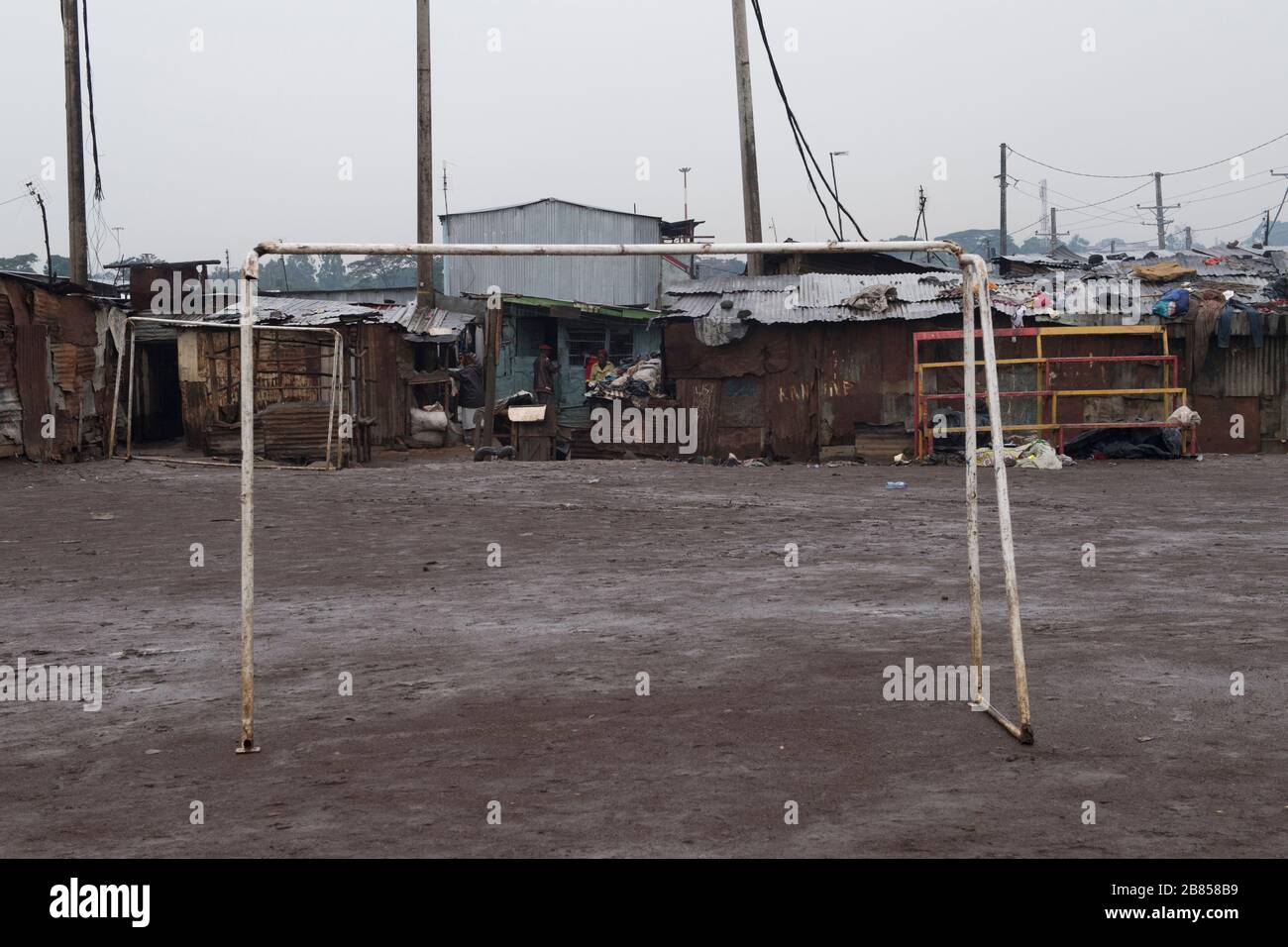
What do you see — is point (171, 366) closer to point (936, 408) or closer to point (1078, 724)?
point (936, 408)

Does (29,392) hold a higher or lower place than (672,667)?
higher

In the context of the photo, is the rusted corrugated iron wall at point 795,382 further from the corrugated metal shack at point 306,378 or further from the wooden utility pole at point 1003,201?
the wooden utility pole at point 1003,201

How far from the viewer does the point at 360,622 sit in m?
7.80

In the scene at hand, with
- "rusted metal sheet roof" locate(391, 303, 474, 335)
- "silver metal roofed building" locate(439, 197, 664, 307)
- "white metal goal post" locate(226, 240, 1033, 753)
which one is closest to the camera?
"white metal goal post" locate(226, 240, 1033, 753)

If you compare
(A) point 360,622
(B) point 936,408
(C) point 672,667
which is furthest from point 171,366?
(C) point 672,667

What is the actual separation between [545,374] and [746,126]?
25.7 feet

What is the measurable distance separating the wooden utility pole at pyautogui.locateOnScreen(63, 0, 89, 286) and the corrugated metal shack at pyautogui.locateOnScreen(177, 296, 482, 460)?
97.9 inches

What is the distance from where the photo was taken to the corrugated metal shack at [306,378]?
2145cm

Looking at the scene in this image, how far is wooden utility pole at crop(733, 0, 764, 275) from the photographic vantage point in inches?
925

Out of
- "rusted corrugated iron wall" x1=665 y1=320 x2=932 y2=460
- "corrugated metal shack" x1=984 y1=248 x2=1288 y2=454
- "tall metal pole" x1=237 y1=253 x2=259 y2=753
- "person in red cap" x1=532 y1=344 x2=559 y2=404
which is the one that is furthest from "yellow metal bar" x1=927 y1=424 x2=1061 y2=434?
"tall metal pole" x1=237 y1=253 x2=259 y2=753

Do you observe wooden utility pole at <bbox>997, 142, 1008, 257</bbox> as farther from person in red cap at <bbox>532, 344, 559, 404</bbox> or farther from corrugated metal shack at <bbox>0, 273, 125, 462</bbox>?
corrugated metal shack at <bbox>0, 273, 125, 462</bbox>

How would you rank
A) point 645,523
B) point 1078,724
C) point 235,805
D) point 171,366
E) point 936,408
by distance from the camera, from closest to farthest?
1. point 235,805
2. point 1078,724
3. point 645,523
4. point 936,408
5. point 171,366

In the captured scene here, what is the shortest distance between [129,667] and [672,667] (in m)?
2.96

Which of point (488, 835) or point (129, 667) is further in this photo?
point (129, 667)
